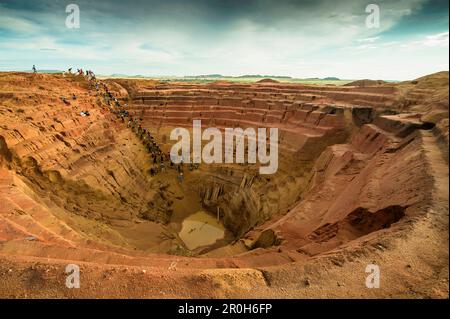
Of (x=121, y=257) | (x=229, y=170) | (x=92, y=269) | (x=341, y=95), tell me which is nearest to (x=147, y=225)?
(x=229, y=170)

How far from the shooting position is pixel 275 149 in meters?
21.6

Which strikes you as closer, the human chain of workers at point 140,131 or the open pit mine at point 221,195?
the open pit mine at point 221,195

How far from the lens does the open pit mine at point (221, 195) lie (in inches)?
224

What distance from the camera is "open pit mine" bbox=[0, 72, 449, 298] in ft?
18.6

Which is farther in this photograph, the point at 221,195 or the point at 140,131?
the point at 140,131

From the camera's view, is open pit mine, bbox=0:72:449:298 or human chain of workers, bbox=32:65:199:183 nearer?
open pit mine, bbox=0:72:449:298

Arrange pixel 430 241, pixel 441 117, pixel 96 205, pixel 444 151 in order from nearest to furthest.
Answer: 1. pixel 430 241
2. pixel 444 151
3. pixel 441 117
4. pixel 96 205

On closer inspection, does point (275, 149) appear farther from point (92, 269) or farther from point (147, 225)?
point (92, 269)

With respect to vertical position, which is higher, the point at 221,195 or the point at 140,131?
the point at 140,131

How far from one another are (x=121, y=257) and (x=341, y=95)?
2403 centimetres

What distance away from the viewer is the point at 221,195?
72.3 ft

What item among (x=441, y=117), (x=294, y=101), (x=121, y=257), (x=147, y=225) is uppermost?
(x=294, y=101)
